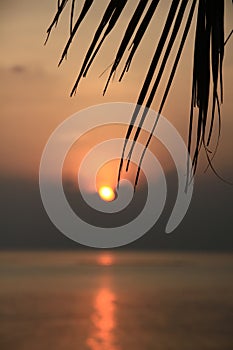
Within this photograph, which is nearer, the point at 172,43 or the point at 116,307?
the point at 172,43

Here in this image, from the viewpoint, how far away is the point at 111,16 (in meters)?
0.93

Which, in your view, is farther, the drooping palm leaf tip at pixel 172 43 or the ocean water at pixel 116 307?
the ocean water at pixel 116 307

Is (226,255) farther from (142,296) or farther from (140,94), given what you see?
(140,94)

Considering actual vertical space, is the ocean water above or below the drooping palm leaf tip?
above

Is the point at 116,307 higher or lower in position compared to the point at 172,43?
higher

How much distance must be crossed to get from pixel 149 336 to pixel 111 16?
4861cm

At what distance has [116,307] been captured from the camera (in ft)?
213

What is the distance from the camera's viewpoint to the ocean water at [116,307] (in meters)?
48.0

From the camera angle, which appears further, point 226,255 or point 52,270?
point 226,255

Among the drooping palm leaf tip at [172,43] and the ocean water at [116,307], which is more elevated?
the ocean water at [116,307]

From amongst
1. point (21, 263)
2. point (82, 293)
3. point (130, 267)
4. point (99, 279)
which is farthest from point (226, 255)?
point (82, 293)

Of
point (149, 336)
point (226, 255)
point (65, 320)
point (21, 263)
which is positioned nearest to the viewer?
point (149, 336)

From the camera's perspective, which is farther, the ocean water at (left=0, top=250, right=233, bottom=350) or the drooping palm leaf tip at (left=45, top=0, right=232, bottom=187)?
the ocean water at (left=0, top=250, right=233, bottom=350)

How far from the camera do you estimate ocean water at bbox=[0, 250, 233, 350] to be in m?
48.0
